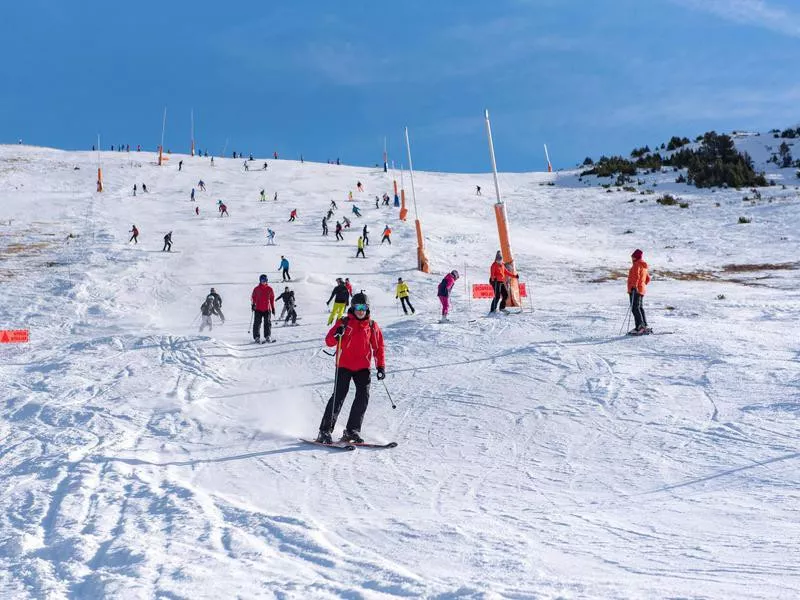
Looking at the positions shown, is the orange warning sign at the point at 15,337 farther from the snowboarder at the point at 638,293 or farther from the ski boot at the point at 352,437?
the snowboarder at the point at 638,293

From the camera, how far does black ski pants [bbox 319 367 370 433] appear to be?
7621 mm

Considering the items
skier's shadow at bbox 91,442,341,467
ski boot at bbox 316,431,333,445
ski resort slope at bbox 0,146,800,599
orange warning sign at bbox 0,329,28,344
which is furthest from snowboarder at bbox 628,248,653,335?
orange warning sign at bbox 0,329,28,344

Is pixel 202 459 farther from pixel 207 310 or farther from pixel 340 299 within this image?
pixel 340 299

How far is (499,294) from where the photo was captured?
16.9m

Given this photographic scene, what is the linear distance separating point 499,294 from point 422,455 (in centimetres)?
1015

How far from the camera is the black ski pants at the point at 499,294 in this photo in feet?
55.0

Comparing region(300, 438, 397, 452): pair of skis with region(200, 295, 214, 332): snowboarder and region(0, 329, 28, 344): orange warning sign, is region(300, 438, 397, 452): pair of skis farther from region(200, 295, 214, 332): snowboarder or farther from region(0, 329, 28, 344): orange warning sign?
region(0, 329, 28, 344): orange warning sign

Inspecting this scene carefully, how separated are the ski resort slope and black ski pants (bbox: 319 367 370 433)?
395mm

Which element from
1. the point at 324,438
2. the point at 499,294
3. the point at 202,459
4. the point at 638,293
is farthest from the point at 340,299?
the point at 202,459

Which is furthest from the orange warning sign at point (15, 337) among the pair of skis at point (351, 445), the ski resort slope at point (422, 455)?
the pair of skis at point (351, 445)

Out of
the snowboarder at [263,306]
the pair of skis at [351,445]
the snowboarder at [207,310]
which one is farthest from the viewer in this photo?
the snowboarder at [207,310]

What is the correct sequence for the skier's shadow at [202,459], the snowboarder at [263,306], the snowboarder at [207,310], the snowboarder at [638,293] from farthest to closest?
the snowboarder at [207,310] < the snowboarder at [263,306] < the snowboarder at [638,293] < the skier's shadow at [202,459]

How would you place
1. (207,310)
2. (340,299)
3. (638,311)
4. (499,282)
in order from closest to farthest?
(638,311) → (499,282) → (207,310) → (340,299)

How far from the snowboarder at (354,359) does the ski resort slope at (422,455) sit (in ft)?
1.36
